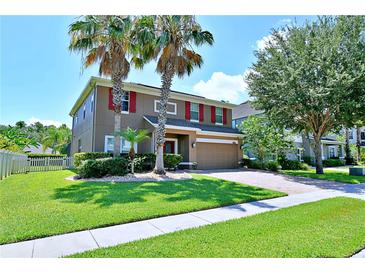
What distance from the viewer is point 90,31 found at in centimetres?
1141

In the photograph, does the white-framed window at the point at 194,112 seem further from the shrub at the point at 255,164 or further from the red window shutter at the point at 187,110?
the shrub at the point at 255,164

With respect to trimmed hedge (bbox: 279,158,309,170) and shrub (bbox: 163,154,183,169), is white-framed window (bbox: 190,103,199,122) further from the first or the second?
trimmed hedge (bbox: 279,158,309,170)

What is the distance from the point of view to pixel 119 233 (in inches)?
176

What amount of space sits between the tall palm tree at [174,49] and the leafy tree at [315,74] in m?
5.49

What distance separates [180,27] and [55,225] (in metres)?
11.1

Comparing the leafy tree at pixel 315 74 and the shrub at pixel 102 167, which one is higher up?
the leafy tree at pixel 315 74

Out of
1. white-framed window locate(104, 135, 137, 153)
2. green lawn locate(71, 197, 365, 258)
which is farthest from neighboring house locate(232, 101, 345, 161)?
green lawn locate(71, 197, 365, 258)

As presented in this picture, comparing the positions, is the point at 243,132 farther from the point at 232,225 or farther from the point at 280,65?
the point at 232,225

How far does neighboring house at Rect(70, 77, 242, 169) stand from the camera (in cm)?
1586

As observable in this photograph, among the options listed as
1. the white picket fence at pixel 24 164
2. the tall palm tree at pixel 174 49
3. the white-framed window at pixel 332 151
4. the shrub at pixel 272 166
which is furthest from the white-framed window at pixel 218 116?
the white-framed window at pixel 332 151

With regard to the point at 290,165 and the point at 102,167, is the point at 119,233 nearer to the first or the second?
the point at 102,167

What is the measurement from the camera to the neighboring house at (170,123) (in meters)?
15.9

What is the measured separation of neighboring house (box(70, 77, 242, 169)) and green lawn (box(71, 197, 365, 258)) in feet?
37.7
